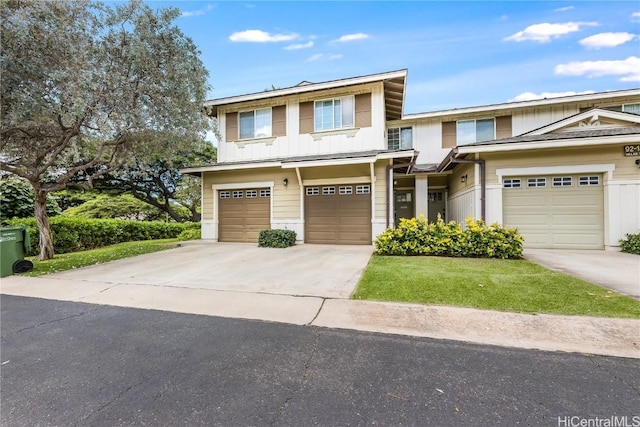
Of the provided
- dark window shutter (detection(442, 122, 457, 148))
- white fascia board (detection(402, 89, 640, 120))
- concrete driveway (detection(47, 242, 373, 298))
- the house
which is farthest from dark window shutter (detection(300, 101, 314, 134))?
dark window shutter (detection(442, 122, 457, 148))

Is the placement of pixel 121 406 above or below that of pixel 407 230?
below

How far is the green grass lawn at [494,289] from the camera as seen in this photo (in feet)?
13.2

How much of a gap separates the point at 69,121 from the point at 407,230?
30.8 ft

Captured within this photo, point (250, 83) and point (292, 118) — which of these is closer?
point (292, 118)

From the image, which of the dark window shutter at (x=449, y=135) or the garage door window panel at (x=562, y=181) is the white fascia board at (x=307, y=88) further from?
the garage door window panel at (x=562, y=181)

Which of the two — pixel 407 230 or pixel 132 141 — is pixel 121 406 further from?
pixel 132 141

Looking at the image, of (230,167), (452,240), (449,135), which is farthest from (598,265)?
(230,167)

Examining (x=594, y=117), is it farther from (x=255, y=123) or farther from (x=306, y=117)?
(x=255, y=123)

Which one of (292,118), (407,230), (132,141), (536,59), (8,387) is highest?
(536,59)

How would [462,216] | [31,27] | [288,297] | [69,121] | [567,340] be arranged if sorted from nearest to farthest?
[567,340]
[288,297]
[31,27]
[69,121]
[462,216]

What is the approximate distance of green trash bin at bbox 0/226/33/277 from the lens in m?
6.74

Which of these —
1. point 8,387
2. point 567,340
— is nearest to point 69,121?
point 8,387

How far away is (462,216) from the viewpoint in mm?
11891

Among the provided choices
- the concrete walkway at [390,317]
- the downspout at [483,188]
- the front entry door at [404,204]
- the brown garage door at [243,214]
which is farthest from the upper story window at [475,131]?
the concrete walkway at [390,317]
